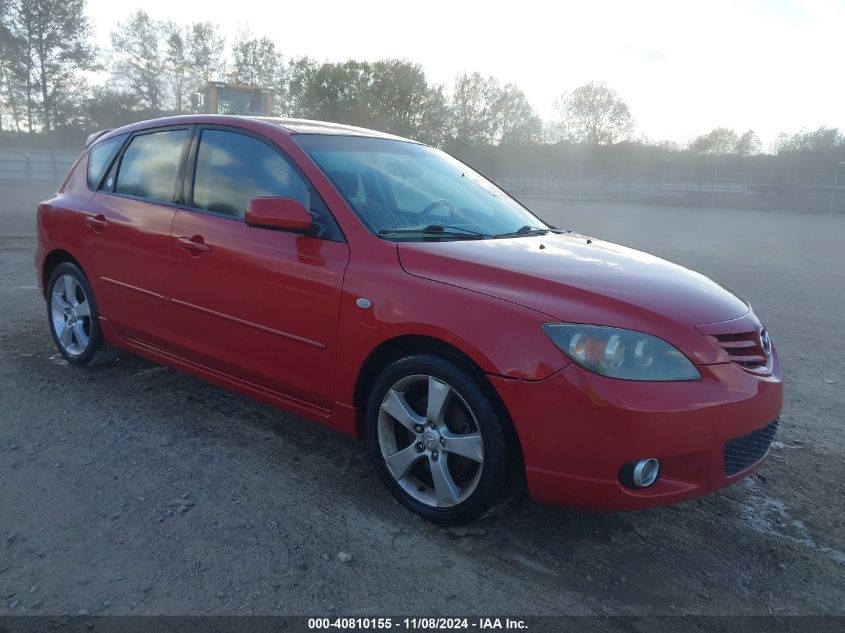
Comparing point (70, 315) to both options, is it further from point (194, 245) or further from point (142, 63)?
point (142, 63)

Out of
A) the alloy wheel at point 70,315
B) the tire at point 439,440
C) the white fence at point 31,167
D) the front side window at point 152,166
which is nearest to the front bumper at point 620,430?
the tire at point 439,440

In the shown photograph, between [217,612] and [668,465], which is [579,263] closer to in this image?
[668,465]

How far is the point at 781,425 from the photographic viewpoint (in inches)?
161

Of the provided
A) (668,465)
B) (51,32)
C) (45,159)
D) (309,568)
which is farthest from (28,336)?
(51,32)

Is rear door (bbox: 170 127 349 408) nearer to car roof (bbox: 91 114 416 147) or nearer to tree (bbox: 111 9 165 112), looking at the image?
car roof (bbox: 91 114 416 147)

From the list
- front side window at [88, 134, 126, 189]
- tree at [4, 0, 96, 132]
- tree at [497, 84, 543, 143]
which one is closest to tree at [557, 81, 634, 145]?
tree at [497, 84, 543, 143]

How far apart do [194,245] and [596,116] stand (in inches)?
2415

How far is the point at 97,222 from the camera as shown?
4188 mm

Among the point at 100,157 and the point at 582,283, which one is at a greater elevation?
the point at 100,157

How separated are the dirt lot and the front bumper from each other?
0.34 meters

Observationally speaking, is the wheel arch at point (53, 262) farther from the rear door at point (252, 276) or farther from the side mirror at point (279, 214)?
the side mirror at point (279, 214)

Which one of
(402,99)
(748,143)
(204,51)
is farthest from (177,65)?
(748,143)

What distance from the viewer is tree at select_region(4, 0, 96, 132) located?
135ft

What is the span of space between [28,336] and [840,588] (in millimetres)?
5666
